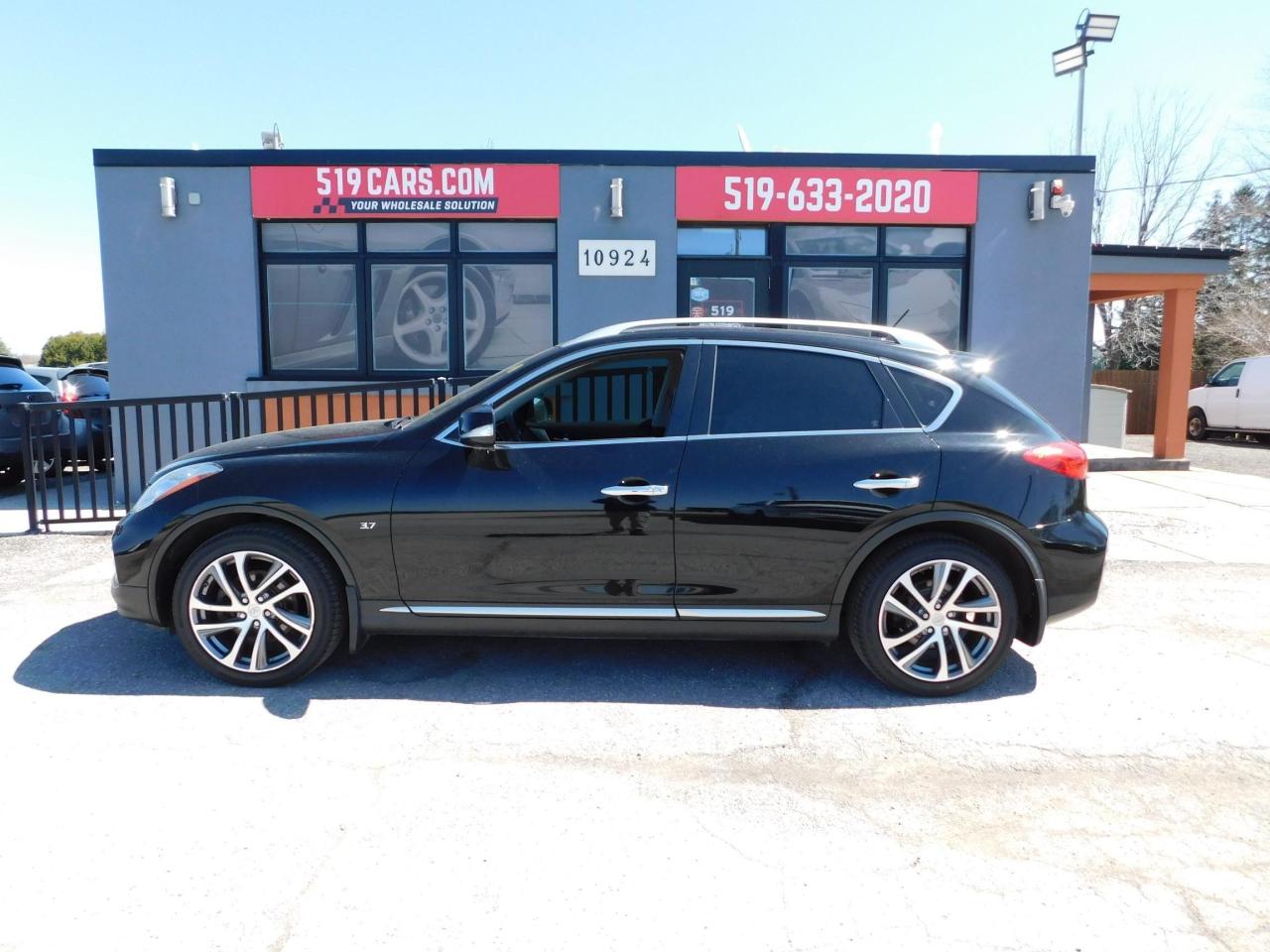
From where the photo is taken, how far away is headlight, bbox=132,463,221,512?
4199 millimetres

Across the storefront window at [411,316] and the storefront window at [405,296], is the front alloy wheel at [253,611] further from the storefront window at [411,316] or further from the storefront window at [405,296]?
the storefront window at [411,316]

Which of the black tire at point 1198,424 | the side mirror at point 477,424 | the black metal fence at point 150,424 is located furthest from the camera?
the black tire at point 1198,424

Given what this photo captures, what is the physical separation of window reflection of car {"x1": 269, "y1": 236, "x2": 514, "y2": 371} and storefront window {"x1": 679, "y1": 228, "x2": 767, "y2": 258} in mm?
2106

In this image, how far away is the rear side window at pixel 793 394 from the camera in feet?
13.6

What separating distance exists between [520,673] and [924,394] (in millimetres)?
2366

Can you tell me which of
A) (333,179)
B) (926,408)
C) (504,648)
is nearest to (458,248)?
(333,179)

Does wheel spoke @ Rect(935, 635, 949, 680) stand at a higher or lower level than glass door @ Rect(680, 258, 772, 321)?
lower

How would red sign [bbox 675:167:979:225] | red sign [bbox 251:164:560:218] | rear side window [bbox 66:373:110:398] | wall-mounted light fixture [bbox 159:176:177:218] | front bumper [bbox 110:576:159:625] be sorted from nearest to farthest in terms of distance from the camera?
1. front bumper [bbox 110:576:159:625]
2. wall-mounted light fixture [bbox 159:176:177:218]
3. red sign [bbox 251:164:560:218]
4. red sign [bbox 675:167:979:225]
5. rear side window [bbox 66:373:110:398]

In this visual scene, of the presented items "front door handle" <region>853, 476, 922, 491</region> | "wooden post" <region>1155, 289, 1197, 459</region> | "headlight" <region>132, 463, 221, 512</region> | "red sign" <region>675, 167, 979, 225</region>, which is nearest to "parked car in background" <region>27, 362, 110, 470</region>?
"headlight" <region>132, 463, 221, 512</region>

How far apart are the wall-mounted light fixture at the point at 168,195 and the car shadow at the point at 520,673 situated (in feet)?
21.6

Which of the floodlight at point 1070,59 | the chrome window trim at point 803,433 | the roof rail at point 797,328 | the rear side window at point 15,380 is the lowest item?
the chrome window trim at point 803,433

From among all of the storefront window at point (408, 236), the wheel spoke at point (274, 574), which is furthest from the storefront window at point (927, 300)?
the wheel spoke at point (274, 574)

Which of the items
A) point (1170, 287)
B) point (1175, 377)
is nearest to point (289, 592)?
point (1175, 377)

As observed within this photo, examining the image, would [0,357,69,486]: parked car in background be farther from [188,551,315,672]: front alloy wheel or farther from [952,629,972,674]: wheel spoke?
[952,629,972,674]: wheel spoke
